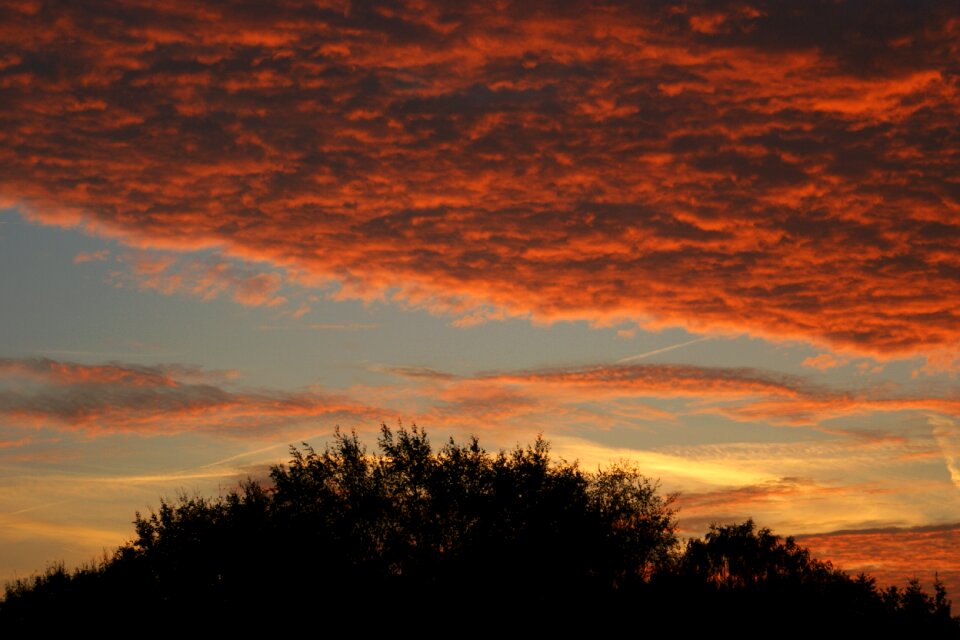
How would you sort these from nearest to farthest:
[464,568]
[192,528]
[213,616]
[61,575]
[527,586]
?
[527,586], [464,568], [213,616], [192,528], [61,575]

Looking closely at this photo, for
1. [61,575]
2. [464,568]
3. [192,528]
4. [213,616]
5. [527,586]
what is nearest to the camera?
[527,586]

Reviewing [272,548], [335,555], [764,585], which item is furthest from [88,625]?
[764,585]

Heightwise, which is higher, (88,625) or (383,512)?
(383,512)

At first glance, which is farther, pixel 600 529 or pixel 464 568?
pixel 600 529

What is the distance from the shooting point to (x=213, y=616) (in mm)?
72062

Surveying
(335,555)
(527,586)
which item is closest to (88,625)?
(335,555)

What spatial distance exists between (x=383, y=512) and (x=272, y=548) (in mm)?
7746

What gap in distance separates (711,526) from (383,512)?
2150 inches

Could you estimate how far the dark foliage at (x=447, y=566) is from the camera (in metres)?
45.9

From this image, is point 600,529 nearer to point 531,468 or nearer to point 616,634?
point 531,468

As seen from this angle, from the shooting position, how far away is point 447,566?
5978 cm

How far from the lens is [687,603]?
4512 cm

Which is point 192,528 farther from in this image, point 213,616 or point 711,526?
point 711,526

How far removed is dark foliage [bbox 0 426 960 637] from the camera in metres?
45.9
